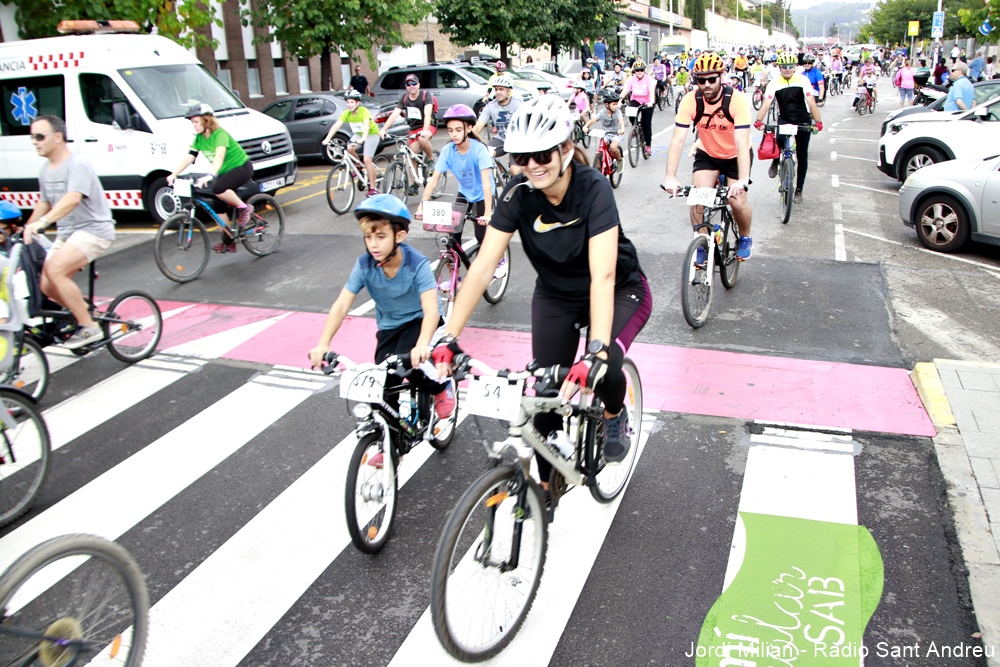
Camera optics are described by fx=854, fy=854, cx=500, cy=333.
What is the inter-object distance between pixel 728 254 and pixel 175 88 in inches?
367

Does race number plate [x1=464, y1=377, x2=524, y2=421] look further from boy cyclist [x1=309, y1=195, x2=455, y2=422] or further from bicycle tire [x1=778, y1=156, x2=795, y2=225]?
bicycle tire [x1=778, y1=156, x2=795, y2=225]

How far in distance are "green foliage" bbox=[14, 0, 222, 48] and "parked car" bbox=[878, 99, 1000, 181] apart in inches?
536

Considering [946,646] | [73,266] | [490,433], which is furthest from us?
→ [73,266]

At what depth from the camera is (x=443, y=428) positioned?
203 inches

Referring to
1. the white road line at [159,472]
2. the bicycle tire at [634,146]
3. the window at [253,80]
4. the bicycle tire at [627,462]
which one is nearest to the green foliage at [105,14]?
the bicycle tire at [634,146]

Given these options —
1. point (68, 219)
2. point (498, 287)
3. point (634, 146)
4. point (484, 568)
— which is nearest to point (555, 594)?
A: point (484, 568)

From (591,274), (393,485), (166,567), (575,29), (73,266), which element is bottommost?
(166,567)

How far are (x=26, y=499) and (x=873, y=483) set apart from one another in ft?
15.8

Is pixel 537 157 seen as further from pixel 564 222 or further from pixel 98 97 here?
pixel 98 97

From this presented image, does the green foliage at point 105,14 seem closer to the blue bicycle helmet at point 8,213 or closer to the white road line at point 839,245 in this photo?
the blue bicycle helmet at point 8,213

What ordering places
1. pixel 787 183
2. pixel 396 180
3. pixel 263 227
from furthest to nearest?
pixel 396 180, pixel 787 183, pixel 263 227

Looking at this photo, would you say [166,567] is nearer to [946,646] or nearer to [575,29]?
[946,646]

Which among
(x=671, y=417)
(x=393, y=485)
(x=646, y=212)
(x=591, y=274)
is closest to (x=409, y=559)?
(x=393, y=485)

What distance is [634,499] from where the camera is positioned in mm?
4781
